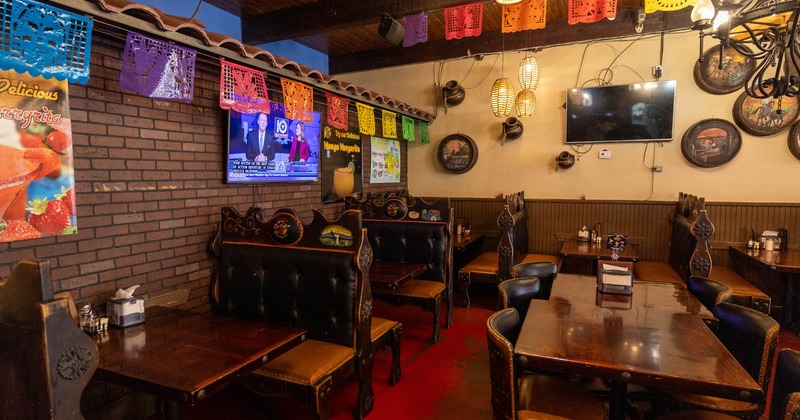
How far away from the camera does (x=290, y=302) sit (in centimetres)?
297

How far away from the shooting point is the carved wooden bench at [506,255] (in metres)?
5.04

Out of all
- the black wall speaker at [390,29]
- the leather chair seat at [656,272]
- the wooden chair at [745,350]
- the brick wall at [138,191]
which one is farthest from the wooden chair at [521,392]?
the black wall speaker at [390,29]

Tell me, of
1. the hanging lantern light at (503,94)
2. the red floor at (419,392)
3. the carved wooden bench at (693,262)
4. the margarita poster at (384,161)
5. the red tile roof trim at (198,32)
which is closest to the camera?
the red tile roof trim at (198,32)

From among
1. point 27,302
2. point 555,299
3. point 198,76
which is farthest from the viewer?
point 198,76

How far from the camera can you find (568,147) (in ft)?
20.6

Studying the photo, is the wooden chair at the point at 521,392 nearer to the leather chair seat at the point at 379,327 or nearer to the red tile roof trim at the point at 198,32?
the leather chair seat at the point at 379,327

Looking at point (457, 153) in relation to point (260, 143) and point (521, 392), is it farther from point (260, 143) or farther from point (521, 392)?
point (521, 392)

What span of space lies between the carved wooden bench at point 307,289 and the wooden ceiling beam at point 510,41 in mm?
4529

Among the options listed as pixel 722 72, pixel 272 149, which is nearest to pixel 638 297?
pixel 272 149

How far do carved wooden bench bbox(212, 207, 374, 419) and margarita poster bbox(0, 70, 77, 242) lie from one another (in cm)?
106

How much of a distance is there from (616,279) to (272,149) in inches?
128

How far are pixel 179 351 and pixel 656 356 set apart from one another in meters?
2.30

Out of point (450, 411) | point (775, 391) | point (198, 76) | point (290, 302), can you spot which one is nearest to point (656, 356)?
point (775, 391)

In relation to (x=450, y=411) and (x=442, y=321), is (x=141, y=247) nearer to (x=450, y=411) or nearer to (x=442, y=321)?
(x=450, y=411)
